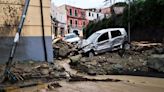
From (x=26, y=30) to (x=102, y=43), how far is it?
8.14 meters

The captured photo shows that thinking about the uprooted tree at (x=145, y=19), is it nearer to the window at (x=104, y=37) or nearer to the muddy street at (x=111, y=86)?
the window at (x=104, y=37)

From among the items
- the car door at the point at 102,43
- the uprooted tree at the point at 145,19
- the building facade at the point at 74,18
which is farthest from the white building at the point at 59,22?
the car door at the point at 102,43

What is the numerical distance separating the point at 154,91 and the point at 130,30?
59.2 feet

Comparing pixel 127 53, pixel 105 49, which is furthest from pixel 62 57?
pixel 127 53

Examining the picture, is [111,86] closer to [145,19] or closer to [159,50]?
[159,50]

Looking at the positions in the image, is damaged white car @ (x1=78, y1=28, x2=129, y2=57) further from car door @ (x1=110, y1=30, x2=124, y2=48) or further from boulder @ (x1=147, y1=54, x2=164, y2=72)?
boulder @ (x1=147, y1=54, x2=164, y2=72)

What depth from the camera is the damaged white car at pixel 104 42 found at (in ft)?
65.7

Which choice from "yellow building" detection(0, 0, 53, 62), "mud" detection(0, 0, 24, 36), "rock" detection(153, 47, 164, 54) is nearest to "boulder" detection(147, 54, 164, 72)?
"rock" detection(153, 47, 164, 54)

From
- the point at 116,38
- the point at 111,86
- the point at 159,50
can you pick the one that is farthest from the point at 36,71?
the point at 116,38

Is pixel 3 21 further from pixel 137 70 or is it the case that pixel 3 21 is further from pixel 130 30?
pixel 130 30

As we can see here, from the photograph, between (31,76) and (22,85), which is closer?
(22,85)

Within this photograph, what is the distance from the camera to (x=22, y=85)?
36.5 ft

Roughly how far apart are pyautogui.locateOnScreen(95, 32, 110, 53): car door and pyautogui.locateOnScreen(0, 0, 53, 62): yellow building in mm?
6641

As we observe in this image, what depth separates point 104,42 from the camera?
2052cm
